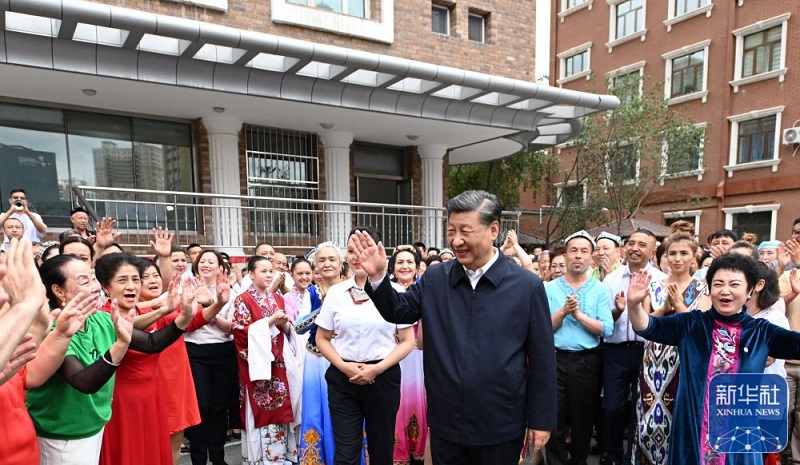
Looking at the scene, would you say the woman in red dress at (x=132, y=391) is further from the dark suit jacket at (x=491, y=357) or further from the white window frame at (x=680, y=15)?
the white window frame at (x=680, y=15)

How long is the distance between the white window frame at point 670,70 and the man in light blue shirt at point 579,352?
17.1 m

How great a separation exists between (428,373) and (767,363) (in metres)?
1.93

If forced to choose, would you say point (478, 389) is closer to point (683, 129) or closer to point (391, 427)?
point (391, 427)

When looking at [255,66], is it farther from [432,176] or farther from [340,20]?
[432,176]

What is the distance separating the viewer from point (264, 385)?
3.87 metres

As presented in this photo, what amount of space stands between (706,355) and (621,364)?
122 cm

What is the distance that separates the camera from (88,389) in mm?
2123

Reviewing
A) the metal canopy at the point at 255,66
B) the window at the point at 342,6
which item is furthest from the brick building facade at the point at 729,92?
the window at the point at 342,6

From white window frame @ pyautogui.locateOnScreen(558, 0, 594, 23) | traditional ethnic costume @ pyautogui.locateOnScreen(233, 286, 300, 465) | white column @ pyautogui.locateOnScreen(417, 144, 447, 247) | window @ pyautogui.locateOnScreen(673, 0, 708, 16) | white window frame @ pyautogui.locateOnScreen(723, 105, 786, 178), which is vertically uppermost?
white window frame @ pyautogui.locateOnScreen(558, 0, 594, 23)

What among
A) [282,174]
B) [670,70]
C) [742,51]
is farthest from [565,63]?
[282,174]

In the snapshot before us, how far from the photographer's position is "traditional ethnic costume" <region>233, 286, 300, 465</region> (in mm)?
3773

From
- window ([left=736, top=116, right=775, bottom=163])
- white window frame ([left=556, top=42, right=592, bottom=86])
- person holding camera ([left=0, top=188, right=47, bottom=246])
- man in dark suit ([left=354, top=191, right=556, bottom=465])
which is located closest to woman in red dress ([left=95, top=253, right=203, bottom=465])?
man in dark suit ([left=354, top=191, right=556, bottom=465])

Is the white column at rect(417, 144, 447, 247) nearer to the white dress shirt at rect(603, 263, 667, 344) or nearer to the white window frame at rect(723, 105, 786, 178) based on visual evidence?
the white dress shirt at rect(603, 263, 667, 344)

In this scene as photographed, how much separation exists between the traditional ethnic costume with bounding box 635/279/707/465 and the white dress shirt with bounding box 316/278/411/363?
1.86 metres
